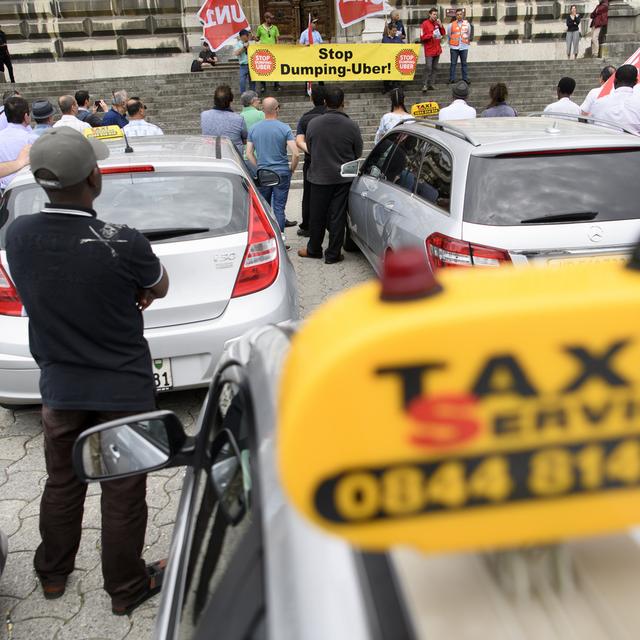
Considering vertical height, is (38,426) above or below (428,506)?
below

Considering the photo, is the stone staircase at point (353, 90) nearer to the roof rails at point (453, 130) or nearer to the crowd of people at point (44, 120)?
the crowd of people at point (44, 120)

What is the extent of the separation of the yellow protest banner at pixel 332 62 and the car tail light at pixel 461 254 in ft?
39.5

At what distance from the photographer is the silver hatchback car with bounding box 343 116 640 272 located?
3.81 m

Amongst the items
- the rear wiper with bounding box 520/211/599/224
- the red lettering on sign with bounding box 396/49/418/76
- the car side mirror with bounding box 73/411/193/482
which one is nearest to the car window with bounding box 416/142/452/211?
the rear wiper with bounding box 520/211/599/224

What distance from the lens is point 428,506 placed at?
700 mm

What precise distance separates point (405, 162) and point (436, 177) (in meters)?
0.95

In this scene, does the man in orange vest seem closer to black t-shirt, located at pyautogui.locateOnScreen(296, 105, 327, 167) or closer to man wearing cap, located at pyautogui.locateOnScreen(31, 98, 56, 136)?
black t-shirt, located at pyautogui.locateOnScreen(296, 105, 327, 167)

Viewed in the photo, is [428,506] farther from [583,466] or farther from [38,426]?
[38,426]

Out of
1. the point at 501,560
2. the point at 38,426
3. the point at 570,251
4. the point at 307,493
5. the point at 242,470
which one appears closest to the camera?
the point at 307,493

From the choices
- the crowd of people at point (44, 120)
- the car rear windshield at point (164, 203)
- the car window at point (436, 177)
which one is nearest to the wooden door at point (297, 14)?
the crowd of people at point (44, 120)

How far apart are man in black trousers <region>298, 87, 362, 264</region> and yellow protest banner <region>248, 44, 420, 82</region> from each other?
351 inches

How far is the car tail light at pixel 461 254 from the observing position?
3828 millimetres

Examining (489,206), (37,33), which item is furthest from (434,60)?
(489,206)

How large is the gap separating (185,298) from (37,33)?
1887 cm
